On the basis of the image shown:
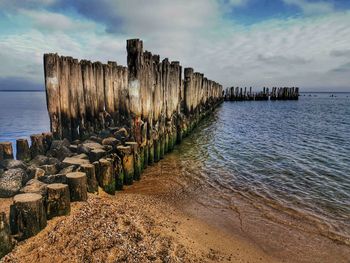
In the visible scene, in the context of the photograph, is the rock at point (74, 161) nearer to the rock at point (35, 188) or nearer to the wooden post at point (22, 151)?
the rock at point (35, 188)

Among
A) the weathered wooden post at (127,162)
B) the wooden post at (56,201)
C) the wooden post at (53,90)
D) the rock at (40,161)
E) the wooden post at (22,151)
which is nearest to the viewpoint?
the wooden post at (56,201)

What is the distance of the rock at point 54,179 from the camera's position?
5.10 meters

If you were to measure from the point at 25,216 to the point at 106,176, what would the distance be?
2.26m

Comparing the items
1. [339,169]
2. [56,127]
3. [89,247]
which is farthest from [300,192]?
[56,127]

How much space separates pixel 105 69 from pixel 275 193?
7808 mm

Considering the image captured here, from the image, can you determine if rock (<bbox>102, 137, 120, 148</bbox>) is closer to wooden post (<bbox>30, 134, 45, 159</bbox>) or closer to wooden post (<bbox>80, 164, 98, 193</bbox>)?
wooden post (<bbox>30, 134, 45, 159</bbox>)

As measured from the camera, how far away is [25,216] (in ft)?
12.3

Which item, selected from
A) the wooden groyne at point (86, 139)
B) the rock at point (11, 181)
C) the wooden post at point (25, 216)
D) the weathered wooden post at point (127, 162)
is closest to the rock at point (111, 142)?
the wooden groyne at point (86, 139)

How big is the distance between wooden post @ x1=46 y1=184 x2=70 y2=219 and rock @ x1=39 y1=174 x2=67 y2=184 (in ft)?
2.60

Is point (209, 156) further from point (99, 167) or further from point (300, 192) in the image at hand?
point (99, 167)

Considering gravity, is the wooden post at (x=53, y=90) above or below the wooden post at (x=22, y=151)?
above

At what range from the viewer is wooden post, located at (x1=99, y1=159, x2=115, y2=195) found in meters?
5.84

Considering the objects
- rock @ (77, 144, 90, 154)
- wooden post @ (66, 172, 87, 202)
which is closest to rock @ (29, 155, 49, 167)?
rock @ (77, 144, 90, 154)

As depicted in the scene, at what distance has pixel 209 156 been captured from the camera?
11.2 m
